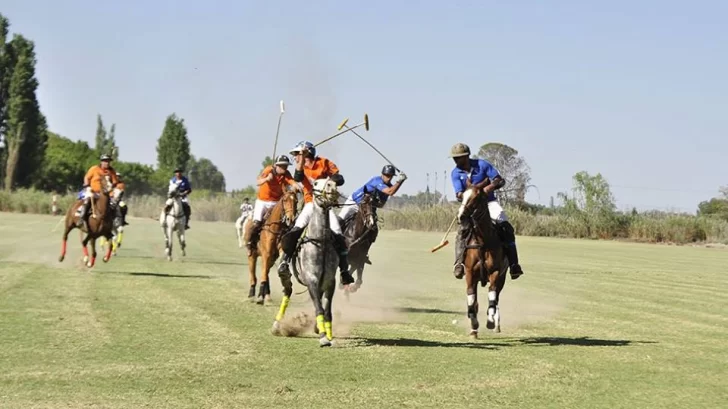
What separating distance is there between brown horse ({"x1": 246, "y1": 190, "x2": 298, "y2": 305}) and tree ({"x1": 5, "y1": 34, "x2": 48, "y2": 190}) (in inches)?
3174

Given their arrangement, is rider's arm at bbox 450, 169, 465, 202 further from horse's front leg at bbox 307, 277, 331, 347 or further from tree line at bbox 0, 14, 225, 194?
tree line at bbox 0, 14, 225, 194

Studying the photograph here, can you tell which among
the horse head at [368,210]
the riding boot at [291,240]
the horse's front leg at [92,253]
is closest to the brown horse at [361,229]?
the horse head at [368,210]

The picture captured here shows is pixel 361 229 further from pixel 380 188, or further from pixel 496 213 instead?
pixel 496 213

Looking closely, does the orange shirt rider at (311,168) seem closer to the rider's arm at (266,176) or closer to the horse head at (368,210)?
the rider's arm at (266,176)

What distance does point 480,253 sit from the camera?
46.6ft

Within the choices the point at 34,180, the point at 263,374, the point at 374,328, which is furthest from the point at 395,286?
the point at 34,180

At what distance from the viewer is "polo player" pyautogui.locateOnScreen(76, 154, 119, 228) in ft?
79.6

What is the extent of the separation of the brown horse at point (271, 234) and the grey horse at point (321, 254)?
94.7 inches

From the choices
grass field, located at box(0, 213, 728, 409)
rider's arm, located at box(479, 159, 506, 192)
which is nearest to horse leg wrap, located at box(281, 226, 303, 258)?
grass field, located at box(0, 213, 728, 409)

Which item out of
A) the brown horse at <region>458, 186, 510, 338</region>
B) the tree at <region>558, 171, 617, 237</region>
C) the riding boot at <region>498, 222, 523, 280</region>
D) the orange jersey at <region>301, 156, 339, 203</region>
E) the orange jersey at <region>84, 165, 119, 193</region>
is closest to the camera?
the brown horse at <region>458, 186, 510, 338</region>

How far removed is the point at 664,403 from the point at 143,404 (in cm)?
494

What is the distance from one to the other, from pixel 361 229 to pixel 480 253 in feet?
15.8

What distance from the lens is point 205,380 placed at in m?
10.5

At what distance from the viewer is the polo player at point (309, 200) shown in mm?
13609
